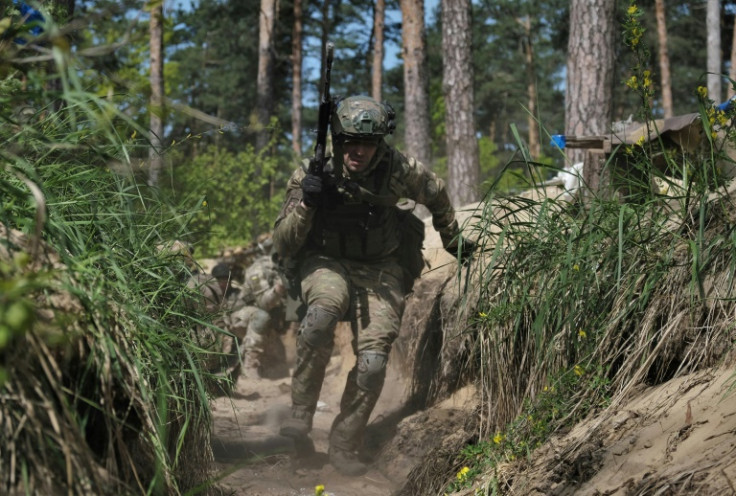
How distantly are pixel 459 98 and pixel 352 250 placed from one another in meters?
6.01

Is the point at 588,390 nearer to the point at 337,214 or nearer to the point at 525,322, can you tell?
the point at 525,322

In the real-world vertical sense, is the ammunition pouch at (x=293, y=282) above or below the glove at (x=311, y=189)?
below

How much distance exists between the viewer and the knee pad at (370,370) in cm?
578

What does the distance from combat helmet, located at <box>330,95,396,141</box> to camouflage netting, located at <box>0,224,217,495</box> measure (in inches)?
114

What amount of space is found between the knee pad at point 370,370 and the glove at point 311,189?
994 mm

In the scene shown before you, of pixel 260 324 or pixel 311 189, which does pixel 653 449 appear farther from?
pixel 260 324

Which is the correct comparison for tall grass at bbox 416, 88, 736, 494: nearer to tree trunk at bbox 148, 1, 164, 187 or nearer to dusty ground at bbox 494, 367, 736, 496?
dusty ground at bbox 494, 367, 736, 496

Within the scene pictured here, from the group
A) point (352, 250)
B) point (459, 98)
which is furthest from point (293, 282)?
point (459, 98)

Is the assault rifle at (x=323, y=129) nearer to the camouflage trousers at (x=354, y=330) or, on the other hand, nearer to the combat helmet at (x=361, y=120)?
the combat helmet at (x=361, y=120)

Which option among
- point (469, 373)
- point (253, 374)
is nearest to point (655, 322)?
point (469, 373)

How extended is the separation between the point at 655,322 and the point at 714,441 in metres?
0.83

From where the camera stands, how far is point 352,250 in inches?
240

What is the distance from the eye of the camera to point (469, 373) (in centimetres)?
536

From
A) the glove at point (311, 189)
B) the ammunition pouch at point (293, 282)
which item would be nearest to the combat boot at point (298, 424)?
the ammunition pouch at point (293, 282)
